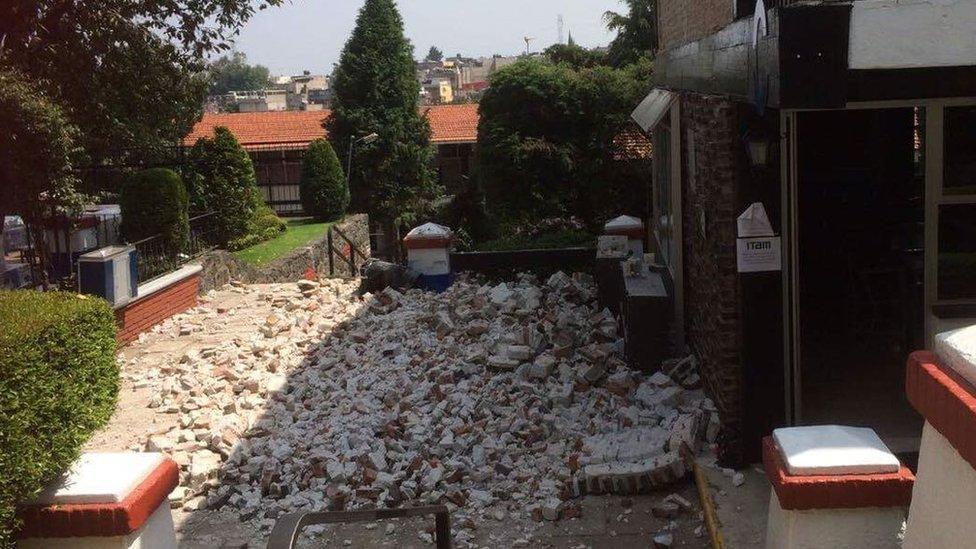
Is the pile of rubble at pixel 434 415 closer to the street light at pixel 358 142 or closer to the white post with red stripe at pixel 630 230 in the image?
the white post with red stripe at pixel 630 230

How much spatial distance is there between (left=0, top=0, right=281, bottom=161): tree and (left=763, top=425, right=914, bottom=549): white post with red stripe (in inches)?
400

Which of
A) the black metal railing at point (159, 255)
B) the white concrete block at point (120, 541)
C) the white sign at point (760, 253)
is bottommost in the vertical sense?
the white concrete block at point (120, 541)

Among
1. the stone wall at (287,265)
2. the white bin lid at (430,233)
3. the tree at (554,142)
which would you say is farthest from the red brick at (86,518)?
the tree at (554,142)

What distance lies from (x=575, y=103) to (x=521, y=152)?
213cm

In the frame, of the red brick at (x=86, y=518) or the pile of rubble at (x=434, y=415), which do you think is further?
the pile of rubble at (x=434, y=415)

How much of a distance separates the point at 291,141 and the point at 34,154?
1251 inches

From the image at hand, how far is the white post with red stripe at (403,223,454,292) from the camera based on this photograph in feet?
50.8

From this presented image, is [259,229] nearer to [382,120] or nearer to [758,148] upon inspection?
[382,120]

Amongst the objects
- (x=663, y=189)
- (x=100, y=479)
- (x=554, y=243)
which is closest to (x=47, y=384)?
(x=100, y=479)

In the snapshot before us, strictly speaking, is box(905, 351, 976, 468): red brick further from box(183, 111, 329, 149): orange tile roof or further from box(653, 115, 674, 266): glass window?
box(183, 111, 329, 149): orange tile roof

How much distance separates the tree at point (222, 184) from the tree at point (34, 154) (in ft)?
26.4

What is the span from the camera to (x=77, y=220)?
47.1 feet

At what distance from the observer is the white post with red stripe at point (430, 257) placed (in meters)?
15.5

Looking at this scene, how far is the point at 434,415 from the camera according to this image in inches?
356
